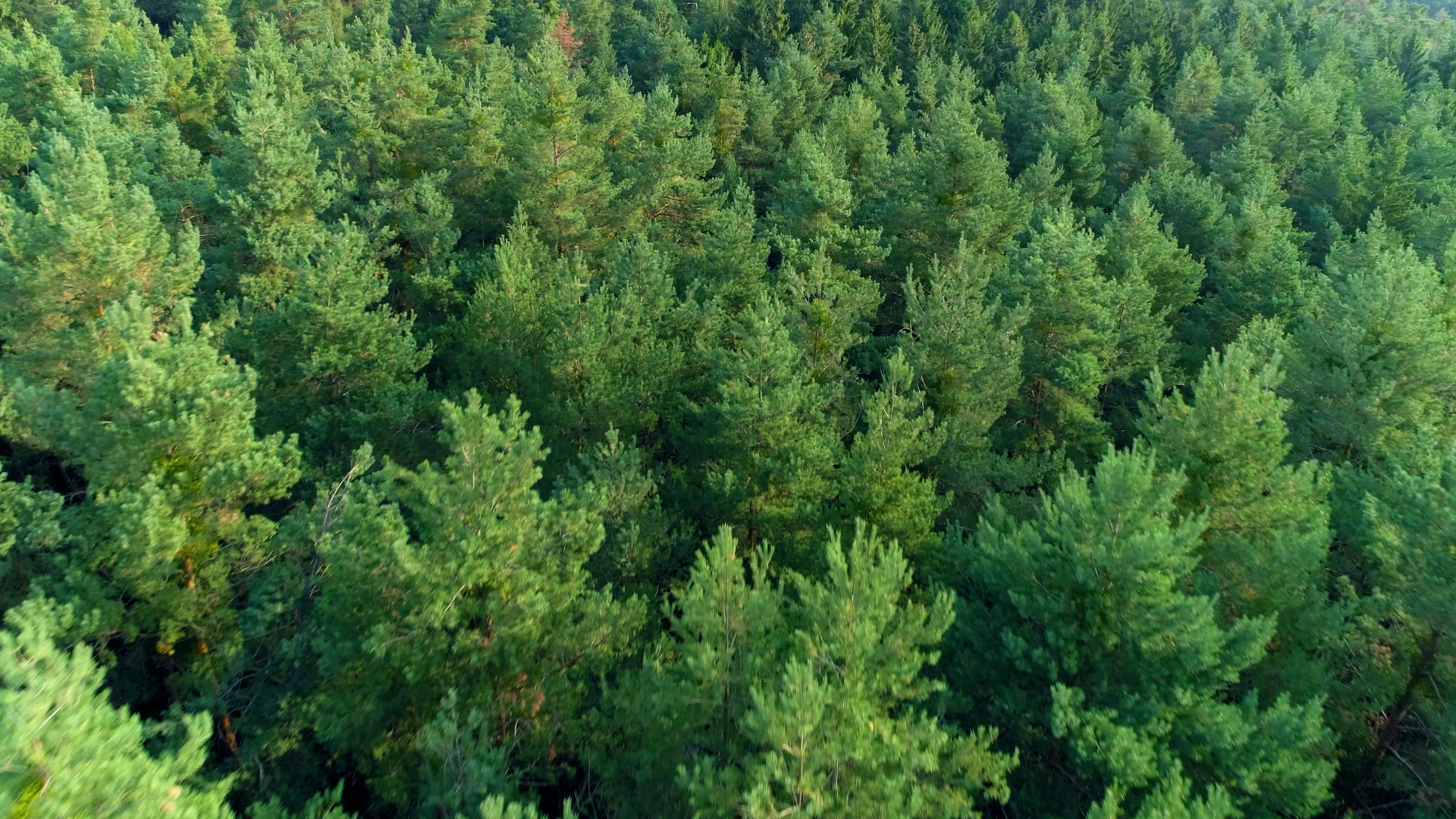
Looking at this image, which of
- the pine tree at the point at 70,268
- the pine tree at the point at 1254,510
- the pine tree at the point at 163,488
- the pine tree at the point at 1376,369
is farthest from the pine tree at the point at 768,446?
the pine tree at the point at 1376,369

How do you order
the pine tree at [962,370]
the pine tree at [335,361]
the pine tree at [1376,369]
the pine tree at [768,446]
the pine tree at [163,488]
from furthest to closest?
the pine tree at [962,370], the pine tree at [335,361], the pine tree at [1376,369], the pine tree at [768,446], the pine tree at [163,488]

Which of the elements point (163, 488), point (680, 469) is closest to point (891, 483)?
point (680, 469)

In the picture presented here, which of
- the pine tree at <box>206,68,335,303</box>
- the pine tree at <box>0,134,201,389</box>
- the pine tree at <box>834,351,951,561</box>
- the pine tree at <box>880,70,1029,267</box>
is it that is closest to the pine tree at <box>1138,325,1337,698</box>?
the pine tree at <box>834,351,951,561</box>

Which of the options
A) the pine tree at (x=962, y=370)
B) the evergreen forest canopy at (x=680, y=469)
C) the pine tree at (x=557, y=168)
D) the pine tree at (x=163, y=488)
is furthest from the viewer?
the pine tree at (x=557, y=168)

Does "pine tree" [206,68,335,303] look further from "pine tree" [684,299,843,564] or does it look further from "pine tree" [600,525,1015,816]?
"pine tree" [600,525,1015,816]

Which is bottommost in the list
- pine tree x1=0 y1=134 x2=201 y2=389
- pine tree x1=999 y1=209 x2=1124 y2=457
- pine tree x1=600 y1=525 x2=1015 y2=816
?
pine tree x1=999 y1=209 x2=1124 y2=457

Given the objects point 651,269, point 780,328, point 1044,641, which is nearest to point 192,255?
point 651,269

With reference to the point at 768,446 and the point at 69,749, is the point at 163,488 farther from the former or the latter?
the point at 768,446

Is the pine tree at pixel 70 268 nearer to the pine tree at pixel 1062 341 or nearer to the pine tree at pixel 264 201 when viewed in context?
the pine tree at pixel 264 201
